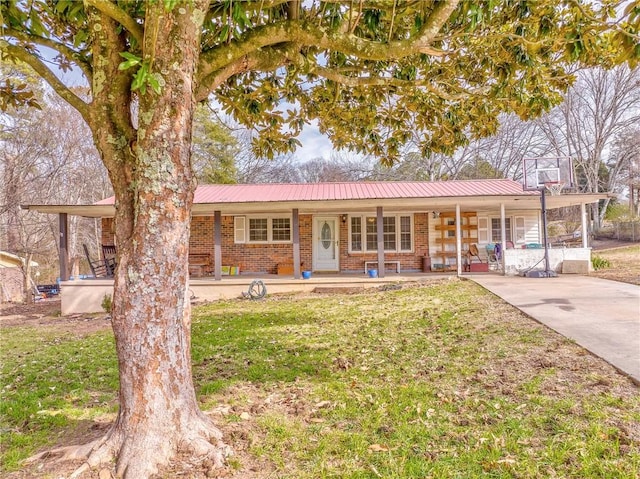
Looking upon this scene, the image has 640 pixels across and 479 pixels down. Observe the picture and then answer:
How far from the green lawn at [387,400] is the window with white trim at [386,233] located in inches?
333

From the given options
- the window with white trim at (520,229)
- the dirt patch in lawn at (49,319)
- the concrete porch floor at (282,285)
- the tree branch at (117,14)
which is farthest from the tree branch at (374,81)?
the window with white trim at (520,229)

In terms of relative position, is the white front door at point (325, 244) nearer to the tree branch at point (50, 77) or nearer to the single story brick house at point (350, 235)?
the single story brick house at point (350, 235)

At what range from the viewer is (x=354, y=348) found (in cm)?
527

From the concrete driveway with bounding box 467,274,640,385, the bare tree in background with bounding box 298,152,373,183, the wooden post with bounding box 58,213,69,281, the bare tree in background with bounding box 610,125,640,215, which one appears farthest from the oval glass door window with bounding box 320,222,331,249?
the bare tree in background with bounding box 610,125,640,215

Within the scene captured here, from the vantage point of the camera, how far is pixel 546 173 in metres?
13.0

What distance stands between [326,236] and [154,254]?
1276 centimetres

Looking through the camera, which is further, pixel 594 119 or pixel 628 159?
pixel 628 159

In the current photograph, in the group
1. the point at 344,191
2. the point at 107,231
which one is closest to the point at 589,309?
the point at 344,191

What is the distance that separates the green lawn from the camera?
2.48 meters

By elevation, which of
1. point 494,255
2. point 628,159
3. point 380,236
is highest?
point 628,159

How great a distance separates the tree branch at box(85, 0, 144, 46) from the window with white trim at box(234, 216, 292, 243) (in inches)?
489

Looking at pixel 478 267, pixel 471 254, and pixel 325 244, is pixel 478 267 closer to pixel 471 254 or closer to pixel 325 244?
pixel 471 254

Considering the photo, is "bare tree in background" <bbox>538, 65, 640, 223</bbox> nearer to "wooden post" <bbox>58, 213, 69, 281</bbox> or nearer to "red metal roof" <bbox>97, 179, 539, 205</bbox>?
"red metal roof" <bbox>97, 179, 539, 205</bbox>

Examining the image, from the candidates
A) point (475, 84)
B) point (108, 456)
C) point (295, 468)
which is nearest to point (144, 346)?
point (108, 456)
